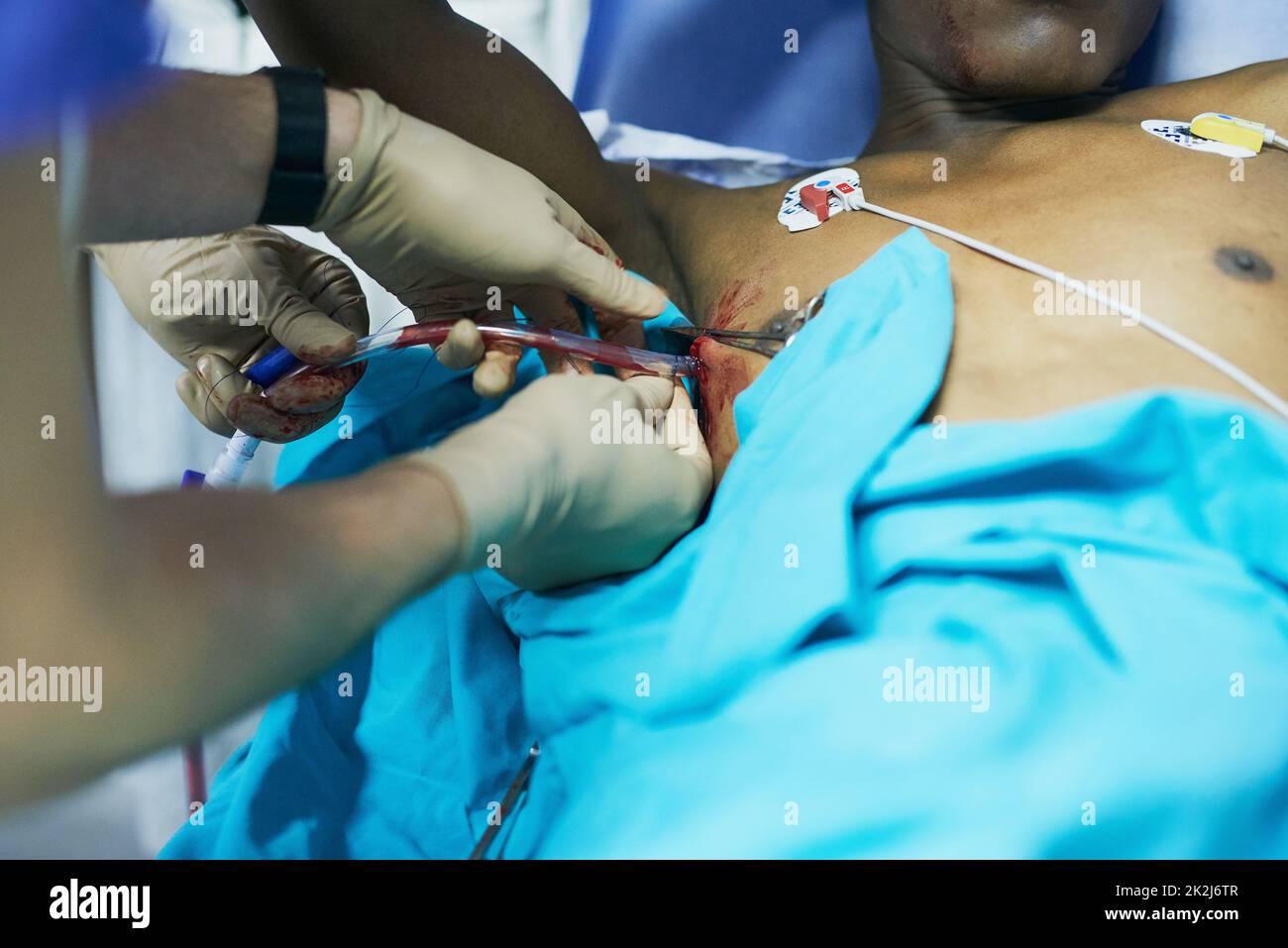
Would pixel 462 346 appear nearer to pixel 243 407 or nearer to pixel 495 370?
pixel 495 370

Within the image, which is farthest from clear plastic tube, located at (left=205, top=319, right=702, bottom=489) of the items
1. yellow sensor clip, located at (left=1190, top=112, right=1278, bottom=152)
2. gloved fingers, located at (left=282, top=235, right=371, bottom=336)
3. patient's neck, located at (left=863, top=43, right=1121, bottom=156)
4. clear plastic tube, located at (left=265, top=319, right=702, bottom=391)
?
yellow sensor clip, located at (left=1190, top=112, right=1278, bottom=152)

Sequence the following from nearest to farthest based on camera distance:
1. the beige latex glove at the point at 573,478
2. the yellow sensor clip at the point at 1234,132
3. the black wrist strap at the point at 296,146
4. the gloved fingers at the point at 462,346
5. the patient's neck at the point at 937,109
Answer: the beige latex glove at the point at 573,478, the black wrist strap at the point at 296,146, the gloved fingers at the point at 462,346, the yellow sensor clip at the point at 1234,132, the patient's neck at the point at 937,109

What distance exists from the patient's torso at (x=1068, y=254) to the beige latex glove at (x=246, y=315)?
1.40ft

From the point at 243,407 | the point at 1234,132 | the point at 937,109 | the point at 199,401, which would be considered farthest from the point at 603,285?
the point at 1234,132

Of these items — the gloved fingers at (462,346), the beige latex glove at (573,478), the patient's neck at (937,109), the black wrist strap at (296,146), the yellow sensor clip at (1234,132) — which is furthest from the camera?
the patient's neck at (937,109)

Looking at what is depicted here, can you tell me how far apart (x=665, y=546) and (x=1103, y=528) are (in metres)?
0.41

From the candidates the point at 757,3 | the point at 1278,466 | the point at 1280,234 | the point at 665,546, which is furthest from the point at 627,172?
the point at 1278,466

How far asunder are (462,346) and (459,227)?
0.11 metres

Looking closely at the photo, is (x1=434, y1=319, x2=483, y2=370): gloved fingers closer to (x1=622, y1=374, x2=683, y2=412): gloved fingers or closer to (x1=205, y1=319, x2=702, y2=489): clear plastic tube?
(x1=205, y1=319, x2=702, y2=489): clear plastic tube

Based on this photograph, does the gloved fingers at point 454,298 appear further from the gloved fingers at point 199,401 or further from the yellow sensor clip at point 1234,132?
the yellow sensor clip at point 1234,132

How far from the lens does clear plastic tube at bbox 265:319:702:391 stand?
1.01 meters

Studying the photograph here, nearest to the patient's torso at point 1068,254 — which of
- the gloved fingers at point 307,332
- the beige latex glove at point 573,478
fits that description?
the beige latex glove at point 573,478

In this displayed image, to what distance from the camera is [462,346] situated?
0.98 meters

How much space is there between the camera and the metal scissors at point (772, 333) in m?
1.06
